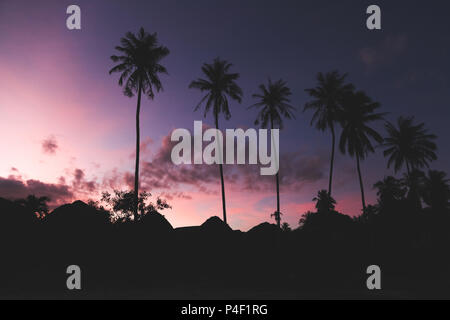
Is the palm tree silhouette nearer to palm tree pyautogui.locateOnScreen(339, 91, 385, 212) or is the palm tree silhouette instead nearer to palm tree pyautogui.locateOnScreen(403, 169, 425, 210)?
palm tree pyautogui.locateOnScreen(403, 169, 425, 210)

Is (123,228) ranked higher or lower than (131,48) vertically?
lower

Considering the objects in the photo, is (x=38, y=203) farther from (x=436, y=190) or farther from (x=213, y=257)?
Result: (x=436, y=190)

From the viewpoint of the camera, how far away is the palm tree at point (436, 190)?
40.2m

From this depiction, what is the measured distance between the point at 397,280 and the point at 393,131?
24.6 m

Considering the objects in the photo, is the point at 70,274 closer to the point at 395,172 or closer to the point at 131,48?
the point at 131,48

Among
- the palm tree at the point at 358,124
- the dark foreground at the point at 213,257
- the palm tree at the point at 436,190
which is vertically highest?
the palm tree at the point at 358,124

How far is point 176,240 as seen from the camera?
2580 centimetres

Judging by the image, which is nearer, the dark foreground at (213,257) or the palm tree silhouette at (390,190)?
the dark foreground at (213,257)

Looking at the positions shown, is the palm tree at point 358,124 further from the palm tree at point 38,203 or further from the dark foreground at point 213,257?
the palm tree at point 38,203

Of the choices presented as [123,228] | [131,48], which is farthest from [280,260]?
[131,48]

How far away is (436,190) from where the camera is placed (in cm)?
4062

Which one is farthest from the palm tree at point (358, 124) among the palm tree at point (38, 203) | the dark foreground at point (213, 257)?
the palm tree at point (38, 203)

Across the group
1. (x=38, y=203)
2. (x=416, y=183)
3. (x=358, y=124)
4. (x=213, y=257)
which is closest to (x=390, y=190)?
(x=416, y=183)

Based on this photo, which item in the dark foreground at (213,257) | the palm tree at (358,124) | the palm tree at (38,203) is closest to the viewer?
the dark foreground at (213,257)
